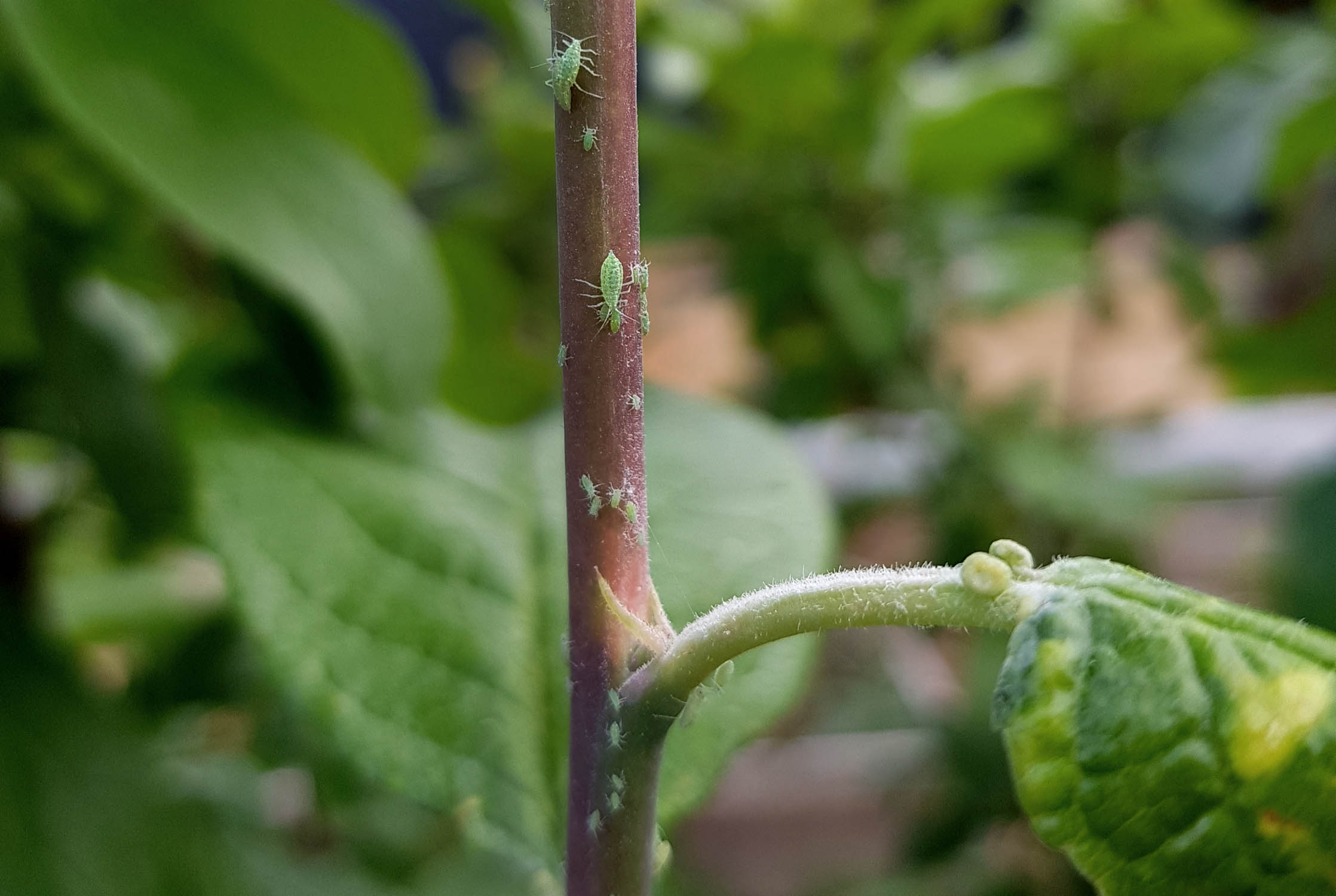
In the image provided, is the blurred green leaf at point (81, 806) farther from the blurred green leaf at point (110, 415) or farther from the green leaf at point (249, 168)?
the green leaf at point (249, 168)

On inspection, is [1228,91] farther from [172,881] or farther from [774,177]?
[172,881]

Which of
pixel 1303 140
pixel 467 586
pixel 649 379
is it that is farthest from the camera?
pixel 1303 140

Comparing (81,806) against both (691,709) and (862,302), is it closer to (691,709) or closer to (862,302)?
(691,709)

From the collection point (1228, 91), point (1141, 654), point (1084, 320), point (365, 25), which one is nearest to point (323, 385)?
point (365, 25)

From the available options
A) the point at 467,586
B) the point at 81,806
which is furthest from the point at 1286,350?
the point at 81,806

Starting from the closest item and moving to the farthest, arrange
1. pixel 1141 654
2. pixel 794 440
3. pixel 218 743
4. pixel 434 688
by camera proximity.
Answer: pixel 1141 654, pixel 434 688, pixel 218 743, pixel 794 440

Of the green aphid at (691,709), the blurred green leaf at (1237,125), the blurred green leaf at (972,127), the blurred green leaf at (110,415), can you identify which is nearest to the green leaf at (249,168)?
the blurred green leaf at (110,415)

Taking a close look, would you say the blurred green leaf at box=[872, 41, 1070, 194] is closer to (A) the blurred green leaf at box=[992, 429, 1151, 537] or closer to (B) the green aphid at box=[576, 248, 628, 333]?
(A) the blurred green leaf at box=[992, 429, 1151, 537]
